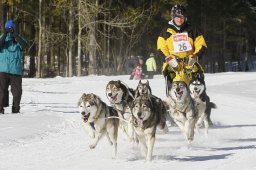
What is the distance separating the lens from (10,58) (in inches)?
444

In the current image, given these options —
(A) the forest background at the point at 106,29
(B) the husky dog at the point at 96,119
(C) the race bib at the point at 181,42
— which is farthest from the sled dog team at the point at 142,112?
(A) the forest background at the point at 106,29

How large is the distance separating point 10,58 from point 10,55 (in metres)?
0.06

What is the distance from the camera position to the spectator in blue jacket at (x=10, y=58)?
11.1 meters

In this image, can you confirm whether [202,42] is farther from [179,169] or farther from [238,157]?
[179,169]

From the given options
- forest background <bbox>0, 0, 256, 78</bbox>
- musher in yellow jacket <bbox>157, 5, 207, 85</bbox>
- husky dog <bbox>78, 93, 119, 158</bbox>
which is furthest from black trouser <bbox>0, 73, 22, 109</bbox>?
forest background <bbox>0, 0, 256, 78</bbox>

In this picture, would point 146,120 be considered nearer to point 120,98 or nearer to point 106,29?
point 120,98

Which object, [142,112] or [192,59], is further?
[192,59]

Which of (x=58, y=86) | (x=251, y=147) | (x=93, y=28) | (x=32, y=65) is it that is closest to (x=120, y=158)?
(x=251, y=147)

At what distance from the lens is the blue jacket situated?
1123 centimetres

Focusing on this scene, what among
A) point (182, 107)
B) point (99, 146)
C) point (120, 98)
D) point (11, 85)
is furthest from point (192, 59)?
point (11, 85)

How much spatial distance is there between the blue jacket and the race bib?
370 cm

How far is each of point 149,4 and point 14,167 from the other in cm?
3589

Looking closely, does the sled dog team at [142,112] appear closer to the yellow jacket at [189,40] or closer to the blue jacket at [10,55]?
the yellow jacket at [189,40]

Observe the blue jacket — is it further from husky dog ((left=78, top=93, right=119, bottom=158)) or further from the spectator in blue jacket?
husky dog ((left=78, top=93, right=119, bottom=158))
